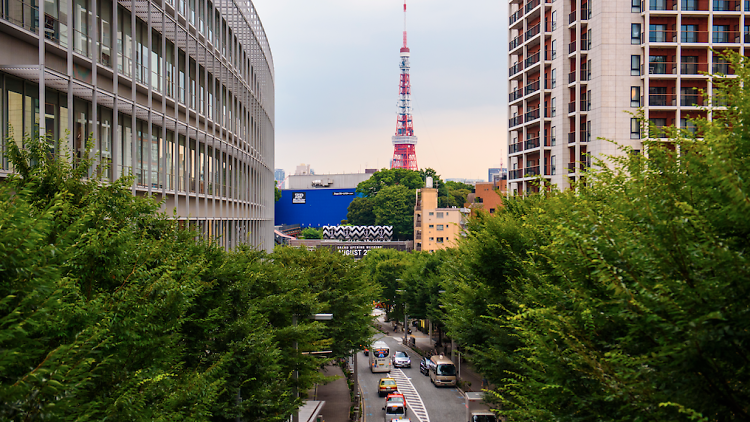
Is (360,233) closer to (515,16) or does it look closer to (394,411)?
(515,16)

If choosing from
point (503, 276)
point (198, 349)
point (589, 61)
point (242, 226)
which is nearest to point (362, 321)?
point (242, 226)

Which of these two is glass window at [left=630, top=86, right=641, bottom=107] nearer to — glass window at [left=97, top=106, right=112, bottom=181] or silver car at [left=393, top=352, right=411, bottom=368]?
silver car at [left=393, top=352, right=411, bottom=368]

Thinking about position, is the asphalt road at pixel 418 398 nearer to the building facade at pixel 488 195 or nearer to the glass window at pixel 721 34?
the glass window at pixel 721 34

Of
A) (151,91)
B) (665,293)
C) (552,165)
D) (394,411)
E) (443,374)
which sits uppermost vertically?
(151,91)

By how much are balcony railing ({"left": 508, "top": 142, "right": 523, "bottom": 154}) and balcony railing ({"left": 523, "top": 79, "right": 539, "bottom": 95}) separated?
14.8ft

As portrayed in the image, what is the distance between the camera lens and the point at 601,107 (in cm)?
3944

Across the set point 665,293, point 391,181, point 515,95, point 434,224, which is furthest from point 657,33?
point 391,181

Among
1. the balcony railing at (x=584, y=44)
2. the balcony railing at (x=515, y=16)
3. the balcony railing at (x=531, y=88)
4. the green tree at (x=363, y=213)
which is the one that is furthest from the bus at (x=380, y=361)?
the green tree at (x=363, y=213)

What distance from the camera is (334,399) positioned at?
3356 cm

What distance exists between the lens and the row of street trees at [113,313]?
5809 millimetres

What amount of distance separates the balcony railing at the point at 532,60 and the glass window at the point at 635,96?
903cm

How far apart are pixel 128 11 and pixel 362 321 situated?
67.3ft

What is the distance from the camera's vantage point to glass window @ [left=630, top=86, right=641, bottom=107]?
39812 mm

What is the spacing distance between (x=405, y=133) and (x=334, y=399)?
150572 mm
